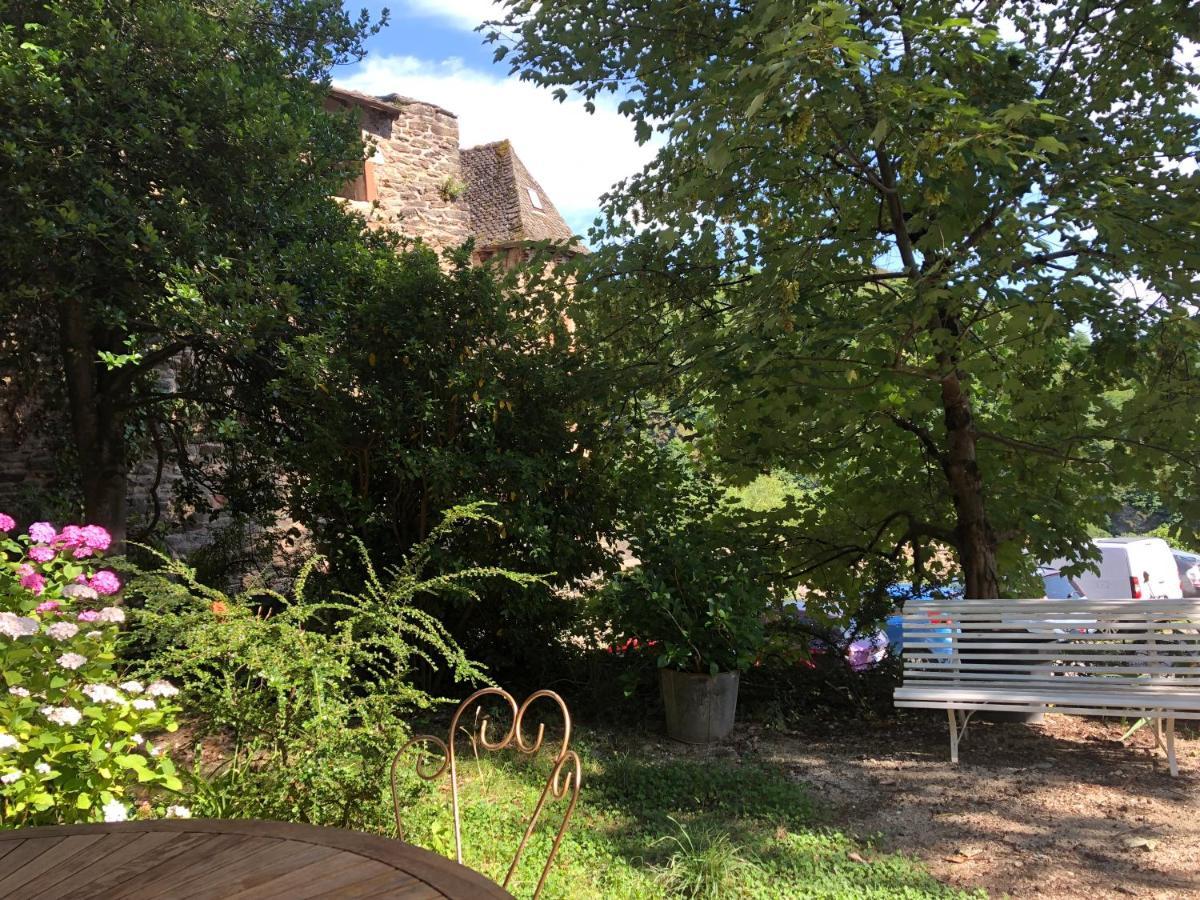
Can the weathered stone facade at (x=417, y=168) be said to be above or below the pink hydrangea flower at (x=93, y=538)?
above

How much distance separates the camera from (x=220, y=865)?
1588 millimetres

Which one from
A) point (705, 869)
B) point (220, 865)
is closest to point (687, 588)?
point (705, 869)

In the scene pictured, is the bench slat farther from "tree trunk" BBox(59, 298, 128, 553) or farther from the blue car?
"tree trunk" BBox(59, 298, 128, 553)

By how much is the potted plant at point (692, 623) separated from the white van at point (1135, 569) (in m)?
7.94

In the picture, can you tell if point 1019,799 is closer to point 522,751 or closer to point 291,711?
point 522,751

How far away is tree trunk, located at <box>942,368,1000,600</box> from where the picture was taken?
18.6ft

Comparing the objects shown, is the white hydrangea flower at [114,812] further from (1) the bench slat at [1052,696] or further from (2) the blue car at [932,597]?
(2) the blue car at [932,597]

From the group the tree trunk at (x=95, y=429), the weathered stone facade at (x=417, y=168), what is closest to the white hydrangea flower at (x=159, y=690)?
the tree trunk at (x=95, y=429)

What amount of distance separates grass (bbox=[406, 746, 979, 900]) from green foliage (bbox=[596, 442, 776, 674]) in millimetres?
753

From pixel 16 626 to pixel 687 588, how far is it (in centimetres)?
346

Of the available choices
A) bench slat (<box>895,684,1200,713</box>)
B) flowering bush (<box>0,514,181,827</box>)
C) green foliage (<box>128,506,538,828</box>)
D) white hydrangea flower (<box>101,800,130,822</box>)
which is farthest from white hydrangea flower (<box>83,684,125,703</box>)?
bench slat (<box>895,684,1200,713</box>)

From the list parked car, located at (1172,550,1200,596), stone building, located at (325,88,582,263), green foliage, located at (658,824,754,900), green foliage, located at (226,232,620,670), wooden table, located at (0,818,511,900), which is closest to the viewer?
wooden table, located at (0,818,511,900)

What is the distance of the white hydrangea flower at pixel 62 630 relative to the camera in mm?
3096

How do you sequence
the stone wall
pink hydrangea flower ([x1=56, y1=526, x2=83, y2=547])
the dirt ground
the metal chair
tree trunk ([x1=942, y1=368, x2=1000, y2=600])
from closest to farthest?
the metal chair → the dirt ground → pink hydrangea flower ([x1=56, y1=526, x2=83, y2=547]) → tree trunk ([x1=942, y1=368, x2=1000, y2=600]) → the stone wall
